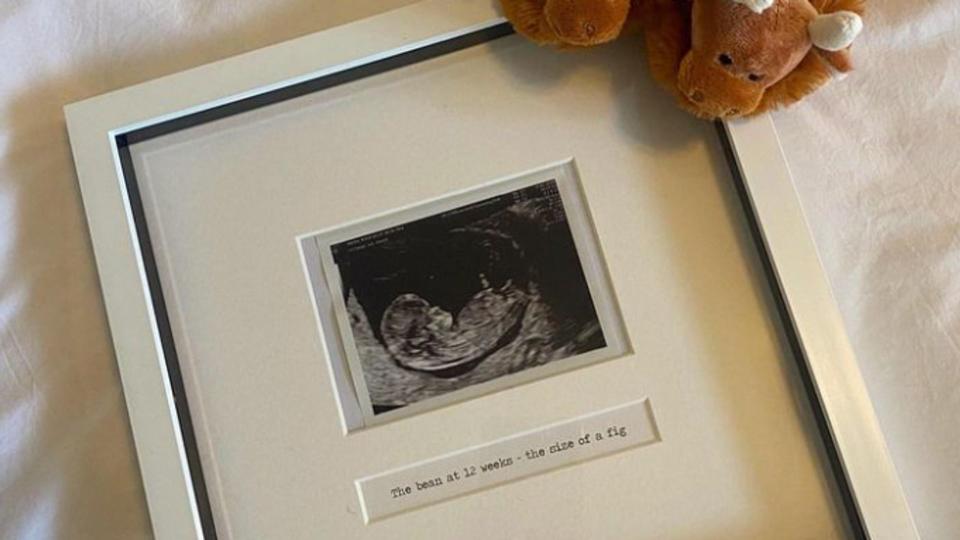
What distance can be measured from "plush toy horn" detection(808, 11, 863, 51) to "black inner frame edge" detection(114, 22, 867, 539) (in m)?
0.06

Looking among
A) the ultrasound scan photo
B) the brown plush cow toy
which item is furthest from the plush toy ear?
the ultrasound scan photo

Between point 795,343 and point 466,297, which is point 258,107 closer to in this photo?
point 466,297

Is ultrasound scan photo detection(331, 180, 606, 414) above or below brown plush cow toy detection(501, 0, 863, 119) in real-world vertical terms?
below

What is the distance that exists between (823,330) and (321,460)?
0.77 feet

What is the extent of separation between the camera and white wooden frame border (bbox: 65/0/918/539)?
1.48ft

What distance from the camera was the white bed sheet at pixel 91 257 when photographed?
0.49m

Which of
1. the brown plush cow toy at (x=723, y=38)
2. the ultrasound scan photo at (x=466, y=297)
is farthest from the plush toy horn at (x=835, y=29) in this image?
the ultrasound scan photo at (x=466, y=297)

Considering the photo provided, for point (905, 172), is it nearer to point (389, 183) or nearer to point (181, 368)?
point (389, 183)

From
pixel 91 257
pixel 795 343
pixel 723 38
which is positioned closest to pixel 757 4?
pixel 723 38

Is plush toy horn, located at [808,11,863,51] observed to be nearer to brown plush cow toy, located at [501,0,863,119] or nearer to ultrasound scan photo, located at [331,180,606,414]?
brown plush cow toy, located at [501,0,863,119]

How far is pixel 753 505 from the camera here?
454mm

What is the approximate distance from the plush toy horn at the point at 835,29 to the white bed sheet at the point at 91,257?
0.26ft

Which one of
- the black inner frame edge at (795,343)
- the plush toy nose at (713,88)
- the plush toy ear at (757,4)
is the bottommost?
the black inner frame edge at (795,343)

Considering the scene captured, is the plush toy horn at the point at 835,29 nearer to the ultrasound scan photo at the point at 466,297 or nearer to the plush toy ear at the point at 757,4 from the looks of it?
the plush toy ear at the point at 757,4
